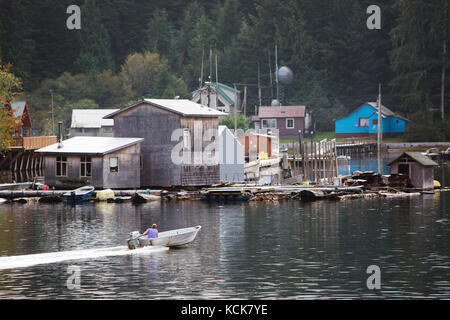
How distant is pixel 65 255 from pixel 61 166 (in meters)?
29.3

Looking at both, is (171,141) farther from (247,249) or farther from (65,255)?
(65,255)

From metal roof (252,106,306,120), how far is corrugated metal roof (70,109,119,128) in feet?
104

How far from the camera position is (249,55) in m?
161

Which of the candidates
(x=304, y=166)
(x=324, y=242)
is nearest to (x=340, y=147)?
(x=304, y=166)

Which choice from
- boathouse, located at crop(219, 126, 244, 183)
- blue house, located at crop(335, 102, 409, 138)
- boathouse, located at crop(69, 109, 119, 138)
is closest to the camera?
boathouse, located at crop(219, 126, 244, 183)

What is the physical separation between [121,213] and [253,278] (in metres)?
24.7

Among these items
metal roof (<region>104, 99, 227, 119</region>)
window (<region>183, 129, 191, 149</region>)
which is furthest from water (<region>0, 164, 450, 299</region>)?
metal roof (<region>104, 99, 227, 119</region>)

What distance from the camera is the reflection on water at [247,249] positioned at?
3428 cm

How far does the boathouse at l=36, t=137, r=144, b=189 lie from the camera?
6844 cm

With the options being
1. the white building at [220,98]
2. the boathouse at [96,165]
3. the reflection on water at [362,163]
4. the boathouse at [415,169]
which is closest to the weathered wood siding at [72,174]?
the boathouse at [96,165]

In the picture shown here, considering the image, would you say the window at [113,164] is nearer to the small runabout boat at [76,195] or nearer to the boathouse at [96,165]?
the boathouse at [96,165]

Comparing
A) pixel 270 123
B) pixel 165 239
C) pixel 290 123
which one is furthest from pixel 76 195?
pixel 290 123

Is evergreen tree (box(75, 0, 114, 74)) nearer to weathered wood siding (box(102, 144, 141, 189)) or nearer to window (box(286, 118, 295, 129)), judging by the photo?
window (box(286, 118, 295, 129))

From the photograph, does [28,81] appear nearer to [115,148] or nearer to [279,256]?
[115,148]
